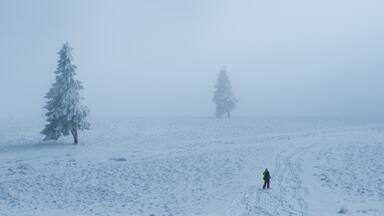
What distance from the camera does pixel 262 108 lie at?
177m

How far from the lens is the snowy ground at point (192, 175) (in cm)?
2564

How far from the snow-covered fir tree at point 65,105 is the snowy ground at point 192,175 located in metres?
2.00

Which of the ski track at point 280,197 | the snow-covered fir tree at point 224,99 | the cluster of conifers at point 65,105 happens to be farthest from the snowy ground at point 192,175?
the snow-covered fir tree at point 224,99

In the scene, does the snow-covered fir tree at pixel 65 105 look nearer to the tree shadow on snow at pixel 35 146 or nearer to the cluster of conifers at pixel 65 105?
the cluster of conifers at pixel 65 105

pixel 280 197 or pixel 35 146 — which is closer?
pixel 280 197

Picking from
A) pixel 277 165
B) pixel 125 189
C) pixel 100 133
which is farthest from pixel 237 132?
pixel 125 189

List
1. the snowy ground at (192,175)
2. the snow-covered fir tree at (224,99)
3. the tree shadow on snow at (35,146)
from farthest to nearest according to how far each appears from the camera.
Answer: the snow-covered fir tree at (224,99), the tree shadow on snow at (35,146), the snowy ground at (192,175)

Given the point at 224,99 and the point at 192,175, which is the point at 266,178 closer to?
the point at 192,175

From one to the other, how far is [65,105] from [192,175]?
67.6 ft

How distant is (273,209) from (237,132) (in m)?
38.0

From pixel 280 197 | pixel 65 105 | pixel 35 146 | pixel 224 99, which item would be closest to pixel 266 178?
pixel 280 197

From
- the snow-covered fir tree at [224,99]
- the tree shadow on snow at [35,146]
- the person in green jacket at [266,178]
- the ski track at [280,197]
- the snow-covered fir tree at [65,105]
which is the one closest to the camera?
the ski track at [280,197]

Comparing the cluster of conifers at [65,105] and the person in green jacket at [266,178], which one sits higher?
the cluster of conifers at [65,105]

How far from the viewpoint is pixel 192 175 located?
34688mm
